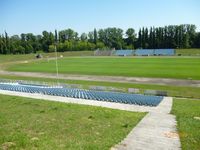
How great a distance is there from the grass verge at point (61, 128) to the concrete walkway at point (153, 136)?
0.35 metres

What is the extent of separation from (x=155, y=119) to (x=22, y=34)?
141m

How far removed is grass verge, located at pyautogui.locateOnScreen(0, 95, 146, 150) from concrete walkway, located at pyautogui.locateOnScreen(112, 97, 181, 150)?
1.16ft

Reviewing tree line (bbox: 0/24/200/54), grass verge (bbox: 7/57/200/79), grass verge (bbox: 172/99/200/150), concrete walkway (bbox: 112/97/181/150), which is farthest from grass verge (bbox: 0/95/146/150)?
tree line (bbox: 0/24/200/54)

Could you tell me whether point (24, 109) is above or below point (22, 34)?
below

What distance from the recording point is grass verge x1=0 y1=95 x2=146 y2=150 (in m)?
A: 9.29

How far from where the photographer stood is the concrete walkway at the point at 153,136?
30.9ft

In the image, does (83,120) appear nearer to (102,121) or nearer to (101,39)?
(102,121)

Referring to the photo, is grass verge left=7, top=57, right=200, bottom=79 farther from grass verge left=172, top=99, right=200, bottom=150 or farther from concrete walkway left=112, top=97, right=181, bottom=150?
concrete walkway left=112, top=97, right=181, bottom=150

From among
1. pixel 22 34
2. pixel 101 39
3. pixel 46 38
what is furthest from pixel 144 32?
pixel 22 34

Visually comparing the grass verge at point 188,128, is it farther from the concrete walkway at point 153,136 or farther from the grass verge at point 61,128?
the grass verge at point 61,128

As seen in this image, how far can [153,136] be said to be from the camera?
35.1 ft

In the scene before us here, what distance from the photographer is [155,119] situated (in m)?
14.2

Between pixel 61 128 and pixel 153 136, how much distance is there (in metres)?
3.89

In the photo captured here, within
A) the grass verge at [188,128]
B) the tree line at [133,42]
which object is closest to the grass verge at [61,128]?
the grass verge at [188,128]
